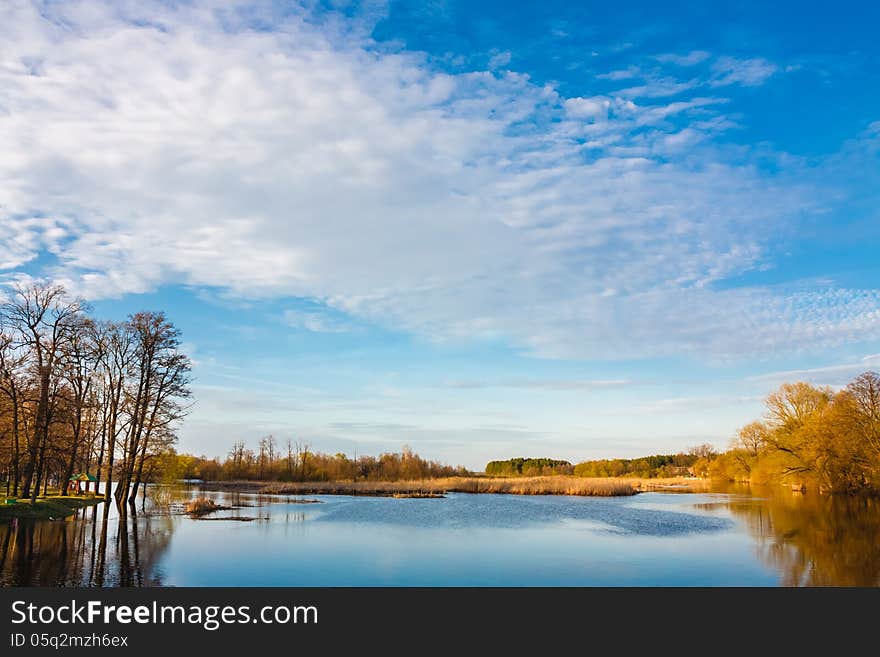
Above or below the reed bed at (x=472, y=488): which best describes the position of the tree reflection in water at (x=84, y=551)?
above

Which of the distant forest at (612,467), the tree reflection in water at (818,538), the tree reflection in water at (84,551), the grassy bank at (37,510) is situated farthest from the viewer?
the distant forest at (612,467)

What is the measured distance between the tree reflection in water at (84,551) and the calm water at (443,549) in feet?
0.14

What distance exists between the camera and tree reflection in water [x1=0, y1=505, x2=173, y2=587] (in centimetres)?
1388

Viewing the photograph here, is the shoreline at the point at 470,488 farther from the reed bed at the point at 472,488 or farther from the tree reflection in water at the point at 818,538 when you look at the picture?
the tree reflection in water at the point at 818,538

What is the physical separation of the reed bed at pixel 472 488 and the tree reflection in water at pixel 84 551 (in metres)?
27.5

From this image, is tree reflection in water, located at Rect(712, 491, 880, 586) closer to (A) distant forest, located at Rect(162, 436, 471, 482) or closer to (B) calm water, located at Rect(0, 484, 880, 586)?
(B) calm water, located at Rect(0, 484, 880, 586)

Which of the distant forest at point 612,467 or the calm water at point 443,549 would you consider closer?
the calm water at point 443,549

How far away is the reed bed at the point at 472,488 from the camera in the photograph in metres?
51.2

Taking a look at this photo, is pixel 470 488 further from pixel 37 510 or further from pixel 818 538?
pixel 37 510

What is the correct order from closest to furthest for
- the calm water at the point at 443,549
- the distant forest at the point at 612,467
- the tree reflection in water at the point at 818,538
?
the calm water at the point at 443,549 < the tree reflection in water at the point at 818,538 < the distant forest at the point at 612,467

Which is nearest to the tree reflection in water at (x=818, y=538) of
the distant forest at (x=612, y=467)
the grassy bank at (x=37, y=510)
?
the grassy bank at (x=37, y=510)

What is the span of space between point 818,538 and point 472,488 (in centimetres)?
3418

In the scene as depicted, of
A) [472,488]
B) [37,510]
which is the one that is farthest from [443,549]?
[472,488]

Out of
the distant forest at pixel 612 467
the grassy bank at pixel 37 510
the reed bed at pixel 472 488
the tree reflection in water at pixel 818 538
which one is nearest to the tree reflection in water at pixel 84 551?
the grassy bank at pixel 37 510
